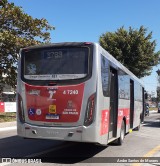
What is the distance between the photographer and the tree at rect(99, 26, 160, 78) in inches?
1692

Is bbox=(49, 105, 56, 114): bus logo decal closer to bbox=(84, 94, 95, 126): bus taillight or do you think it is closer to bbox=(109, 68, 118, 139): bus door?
bbox=(84, 94, 95, 126): bus taillight

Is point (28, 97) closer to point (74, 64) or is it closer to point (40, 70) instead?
point (40, 70)

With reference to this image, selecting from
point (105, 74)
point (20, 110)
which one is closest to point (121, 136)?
point (105, 74)

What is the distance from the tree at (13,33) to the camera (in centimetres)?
2554

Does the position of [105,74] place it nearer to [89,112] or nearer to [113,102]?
[89,112]

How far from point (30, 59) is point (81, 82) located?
1735mm

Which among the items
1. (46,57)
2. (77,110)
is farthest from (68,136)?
(46,57)

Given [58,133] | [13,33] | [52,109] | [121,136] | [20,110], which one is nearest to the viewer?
[58,133]

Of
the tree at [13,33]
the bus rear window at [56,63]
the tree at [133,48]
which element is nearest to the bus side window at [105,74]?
the bus rear window at [56,63]

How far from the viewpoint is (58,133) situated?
9680 mm

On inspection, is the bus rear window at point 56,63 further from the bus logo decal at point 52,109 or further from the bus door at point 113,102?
the bus door at point 113,102

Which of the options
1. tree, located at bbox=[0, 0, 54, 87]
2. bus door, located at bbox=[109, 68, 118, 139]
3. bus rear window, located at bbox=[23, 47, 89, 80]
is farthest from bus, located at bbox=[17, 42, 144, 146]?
tree, located at bbox=[0, 0, 54, 87]

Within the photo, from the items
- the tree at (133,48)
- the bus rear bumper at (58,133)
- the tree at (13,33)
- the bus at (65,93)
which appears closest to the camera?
the bus rear bumper at (58,133)

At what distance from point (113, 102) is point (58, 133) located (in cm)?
277
